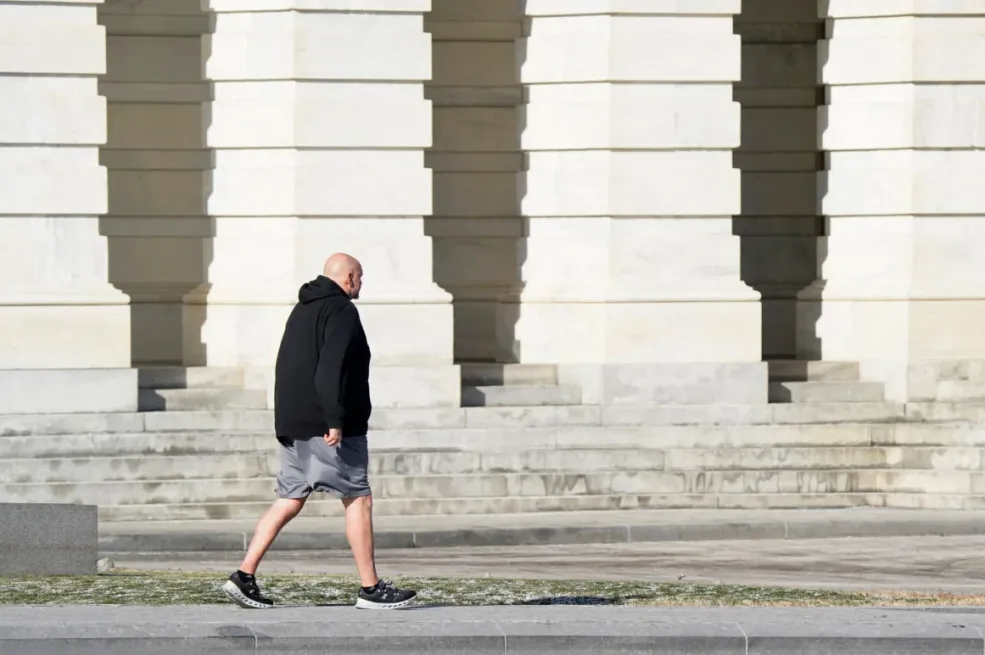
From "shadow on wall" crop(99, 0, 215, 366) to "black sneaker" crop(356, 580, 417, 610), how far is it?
34.1 feet

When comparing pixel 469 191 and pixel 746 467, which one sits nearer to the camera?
pixel 746 467

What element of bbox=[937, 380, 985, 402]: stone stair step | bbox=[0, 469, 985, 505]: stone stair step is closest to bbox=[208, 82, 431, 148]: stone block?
bbox=[0, 469, 985, 505]: stone stair step

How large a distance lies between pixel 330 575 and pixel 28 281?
5.73 metres

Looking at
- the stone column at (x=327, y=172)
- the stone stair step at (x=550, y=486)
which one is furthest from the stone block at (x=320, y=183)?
Result: the stone stair step at (x=550, y=486)

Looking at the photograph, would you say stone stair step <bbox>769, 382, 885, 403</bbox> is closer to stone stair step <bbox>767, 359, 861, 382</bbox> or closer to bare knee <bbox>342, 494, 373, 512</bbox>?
stone stair step <bbox>767, 359, 861, 382</bbox>

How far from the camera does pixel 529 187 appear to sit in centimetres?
2045

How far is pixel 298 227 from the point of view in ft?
63.8

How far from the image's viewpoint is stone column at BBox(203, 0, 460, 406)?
63.9 ft

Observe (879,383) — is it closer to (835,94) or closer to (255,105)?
(835,94)

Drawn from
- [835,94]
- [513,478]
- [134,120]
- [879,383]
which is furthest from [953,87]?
[134,120]

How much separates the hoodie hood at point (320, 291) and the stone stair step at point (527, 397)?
26.7 ft

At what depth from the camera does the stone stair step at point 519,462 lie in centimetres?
1812

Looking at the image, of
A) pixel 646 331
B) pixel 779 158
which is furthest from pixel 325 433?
pixel 779 158

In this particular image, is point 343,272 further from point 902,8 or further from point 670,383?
point 902,8
